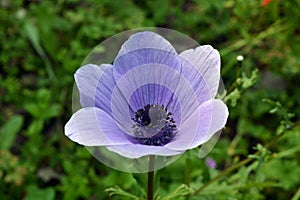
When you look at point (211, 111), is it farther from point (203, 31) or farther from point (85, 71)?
point (203, 31)

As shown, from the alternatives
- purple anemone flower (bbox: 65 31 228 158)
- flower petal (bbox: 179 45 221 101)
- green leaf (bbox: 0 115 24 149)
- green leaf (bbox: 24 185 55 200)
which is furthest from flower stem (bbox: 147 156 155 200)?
green leaf (bbox: 0 115 24 149)

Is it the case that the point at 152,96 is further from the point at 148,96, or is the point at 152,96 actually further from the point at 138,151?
the point at 138,151

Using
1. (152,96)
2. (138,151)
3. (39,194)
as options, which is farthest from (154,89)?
(39,194)

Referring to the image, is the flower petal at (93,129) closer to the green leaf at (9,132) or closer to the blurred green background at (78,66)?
the blurred green background at (78,66)

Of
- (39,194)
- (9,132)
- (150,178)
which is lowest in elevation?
(39,194)

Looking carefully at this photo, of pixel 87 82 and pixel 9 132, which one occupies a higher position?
pixel 87 82

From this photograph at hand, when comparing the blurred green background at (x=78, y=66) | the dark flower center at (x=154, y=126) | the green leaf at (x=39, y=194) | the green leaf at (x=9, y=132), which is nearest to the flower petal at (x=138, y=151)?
the dark flower center at (x=154, y=126)
